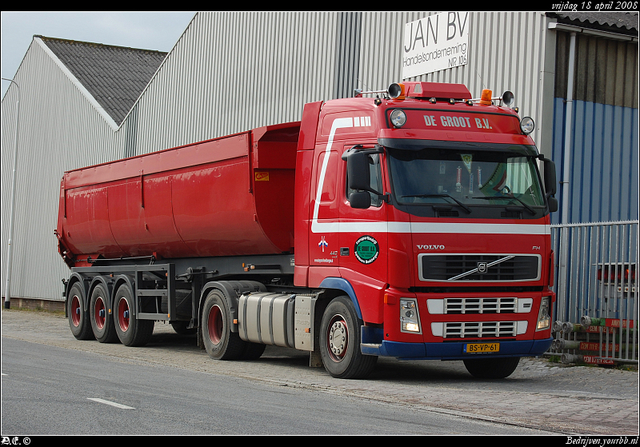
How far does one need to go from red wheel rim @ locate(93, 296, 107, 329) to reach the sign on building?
7846mm

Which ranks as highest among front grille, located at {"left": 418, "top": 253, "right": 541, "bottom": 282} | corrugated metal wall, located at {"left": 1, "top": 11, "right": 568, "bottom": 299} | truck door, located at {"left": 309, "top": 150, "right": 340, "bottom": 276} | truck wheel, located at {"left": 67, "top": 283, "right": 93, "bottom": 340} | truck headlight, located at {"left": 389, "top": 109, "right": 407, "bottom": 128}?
corrugated metal wall, located at {"left": 1, "top": 11, "right": 568, "bottom": 299}

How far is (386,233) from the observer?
10586 mm

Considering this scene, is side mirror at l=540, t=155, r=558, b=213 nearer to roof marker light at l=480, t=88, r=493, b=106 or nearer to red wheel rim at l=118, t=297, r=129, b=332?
roof marker light at l=480, t=88, r=493, b=106

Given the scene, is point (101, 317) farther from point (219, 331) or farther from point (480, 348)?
point (480, 348)

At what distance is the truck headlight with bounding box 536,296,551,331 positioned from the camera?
11219 mm

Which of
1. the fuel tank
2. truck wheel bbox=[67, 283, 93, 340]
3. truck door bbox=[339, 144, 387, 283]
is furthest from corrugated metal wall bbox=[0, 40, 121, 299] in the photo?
truck door bbox=[339, 144, 387, 283]

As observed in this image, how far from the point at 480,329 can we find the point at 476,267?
2.58ft

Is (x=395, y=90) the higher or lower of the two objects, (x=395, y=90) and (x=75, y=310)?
the higher

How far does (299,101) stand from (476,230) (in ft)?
36.3

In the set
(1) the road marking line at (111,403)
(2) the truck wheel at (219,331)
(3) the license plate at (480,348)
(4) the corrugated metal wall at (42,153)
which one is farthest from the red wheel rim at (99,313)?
(4) the corrugated metal wall at (42,153)

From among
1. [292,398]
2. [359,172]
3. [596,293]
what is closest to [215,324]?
[359,172]

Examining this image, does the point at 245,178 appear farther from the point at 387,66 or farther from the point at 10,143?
the point at 10,143

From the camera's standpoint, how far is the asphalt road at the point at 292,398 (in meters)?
7.50

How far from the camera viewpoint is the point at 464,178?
10852 mm
